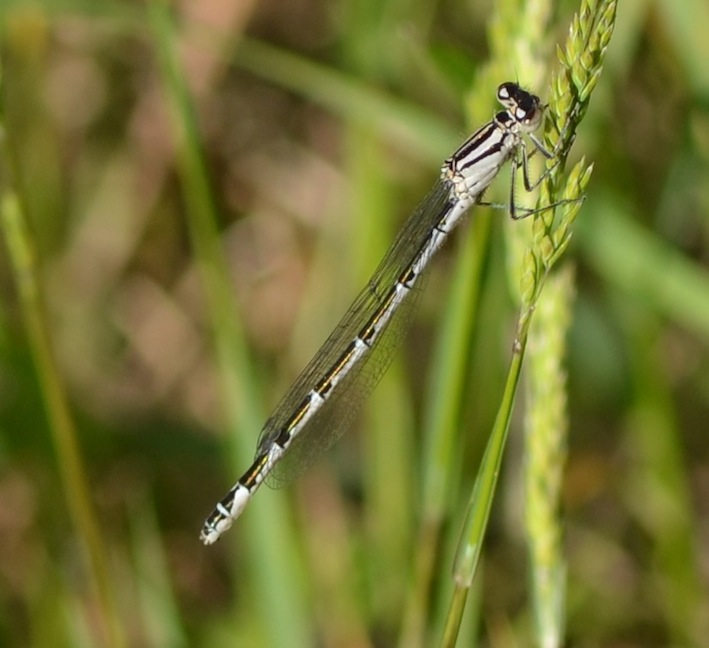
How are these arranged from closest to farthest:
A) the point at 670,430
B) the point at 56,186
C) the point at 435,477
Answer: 1. the point at 435,477
2. the point at 670,430
3. the point at 56,186

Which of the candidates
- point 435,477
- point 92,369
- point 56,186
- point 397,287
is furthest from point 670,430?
point 56,186

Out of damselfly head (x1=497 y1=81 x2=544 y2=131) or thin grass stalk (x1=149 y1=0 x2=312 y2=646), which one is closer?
damselfly head (x1=497 y1=81 x2=544 y2=131)

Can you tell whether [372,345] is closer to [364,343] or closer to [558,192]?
[364,343]

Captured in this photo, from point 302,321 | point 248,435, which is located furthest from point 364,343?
point 302,321

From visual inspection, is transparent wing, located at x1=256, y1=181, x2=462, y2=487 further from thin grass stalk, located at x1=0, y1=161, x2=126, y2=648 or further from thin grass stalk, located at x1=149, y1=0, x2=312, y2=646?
thin grass stalk, located at x1=0, y1=161, x2=126, y2=648

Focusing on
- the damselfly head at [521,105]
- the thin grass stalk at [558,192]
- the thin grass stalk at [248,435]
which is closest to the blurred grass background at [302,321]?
the thin grass stalk at [248,435]

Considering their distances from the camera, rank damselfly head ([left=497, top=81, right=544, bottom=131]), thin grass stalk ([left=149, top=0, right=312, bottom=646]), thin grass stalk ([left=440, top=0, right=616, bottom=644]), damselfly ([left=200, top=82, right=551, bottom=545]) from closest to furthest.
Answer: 1. thin grass stalk ([left=440, top=0, right=616, bottom=644])
2. damselfly head ([left=497, top=81, right=544, bottom=131])
3. thin grass stalk ([left=149, top=0, right=312, bottom=646])
4. damselfly ([left=200, top=82, right=551, bottom=545])

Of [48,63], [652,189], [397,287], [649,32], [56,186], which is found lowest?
[397,287]

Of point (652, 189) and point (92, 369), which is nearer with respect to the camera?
point (652, 189)

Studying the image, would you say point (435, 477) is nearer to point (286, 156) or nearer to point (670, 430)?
point (670, 430)

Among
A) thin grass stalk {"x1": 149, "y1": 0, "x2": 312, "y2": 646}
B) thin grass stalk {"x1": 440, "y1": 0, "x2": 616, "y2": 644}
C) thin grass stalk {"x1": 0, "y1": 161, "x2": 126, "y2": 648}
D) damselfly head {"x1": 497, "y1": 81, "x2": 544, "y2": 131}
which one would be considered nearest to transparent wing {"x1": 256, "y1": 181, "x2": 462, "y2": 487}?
thin grass stalk {"x1": 149, "y1": 0, "x2": 312, "y2": 646}
